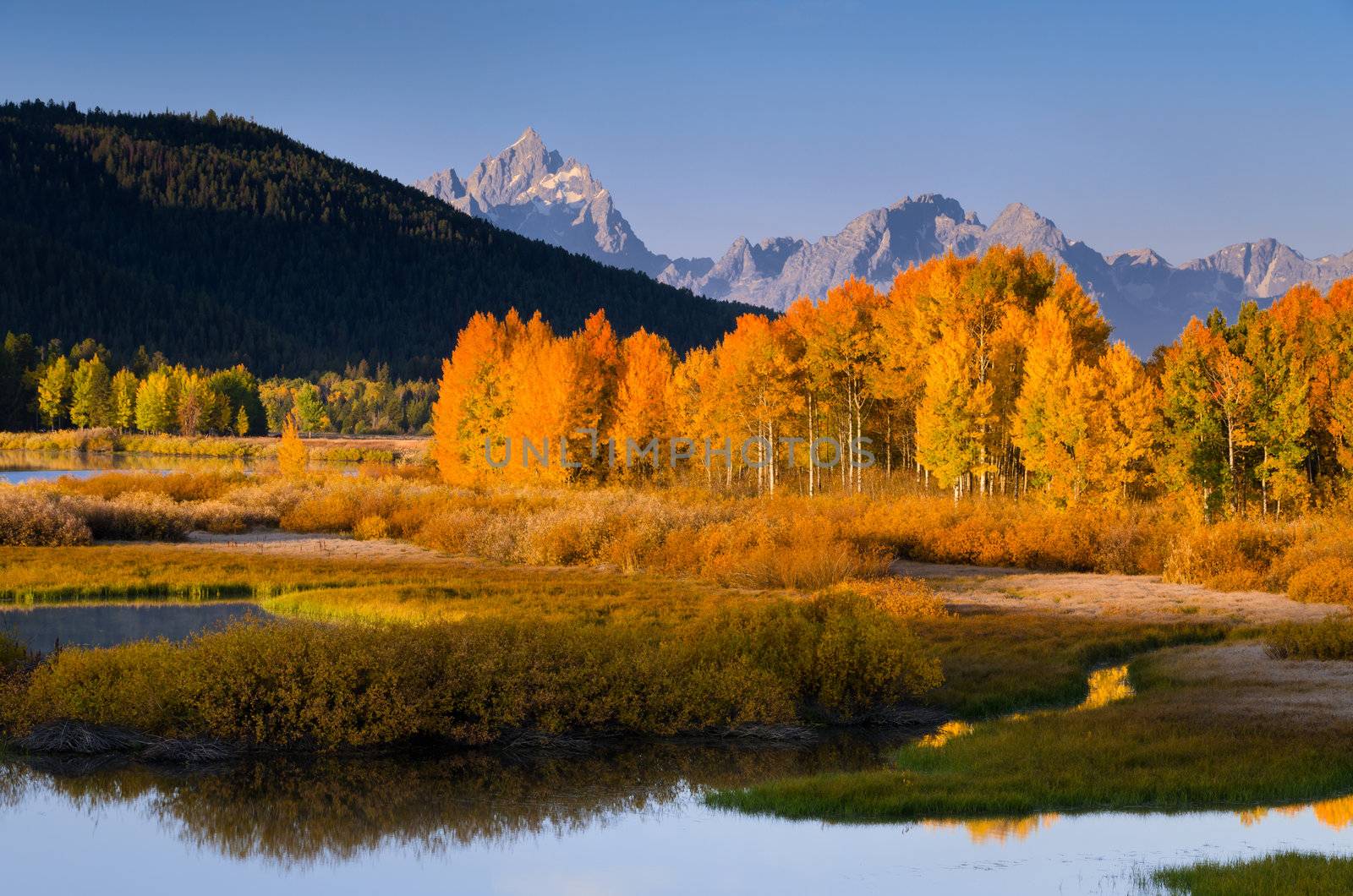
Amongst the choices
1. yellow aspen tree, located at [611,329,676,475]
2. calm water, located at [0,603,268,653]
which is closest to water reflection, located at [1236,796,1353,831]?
calm water, located at [0,603,268,653]

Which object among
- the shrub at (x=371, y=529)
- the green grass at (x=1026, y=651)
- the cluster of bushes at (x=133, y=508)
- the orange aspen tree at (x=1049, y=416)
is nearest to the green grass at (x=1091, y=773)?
the green grass at (x=1026, y=651)

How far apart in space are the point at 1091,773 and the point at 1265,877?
11.2ft

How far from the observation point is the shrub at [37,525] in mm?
35438

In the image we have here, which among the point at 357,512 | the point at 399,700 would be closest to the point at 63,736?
the point at 399,700

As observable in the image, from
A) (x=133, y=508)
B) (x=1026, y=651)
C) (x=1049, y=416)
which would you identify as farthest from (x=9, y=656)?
(x=1049, y=416)

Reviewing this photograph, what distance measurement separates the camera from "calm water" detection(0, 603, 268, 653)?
21359 mm

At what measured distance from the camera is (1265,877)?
870 centimetres

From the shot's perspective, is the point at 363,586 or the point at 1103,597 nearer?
the point at 1103,597

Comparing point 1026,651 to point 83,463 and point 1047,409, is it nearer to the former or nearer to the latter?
point 1047,409

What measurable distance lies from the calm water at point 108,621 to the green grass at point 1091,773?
13419 millimetres

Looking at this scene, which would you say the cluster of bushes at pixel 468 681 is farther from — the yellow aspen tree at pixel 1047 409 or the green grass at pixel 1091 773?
the yellow aspen tree at pixel 1047 409

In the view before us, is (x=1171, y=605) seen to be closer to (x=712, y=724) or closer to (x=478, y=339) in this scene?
(x=712, y=724)

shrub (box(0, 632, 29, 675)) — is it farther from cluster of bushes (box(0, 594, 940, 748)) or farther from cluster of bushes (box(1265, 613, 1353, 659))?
cluster of bushes (box(1265, 613, 1353, 659))

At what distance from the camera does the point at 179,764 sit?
531 inches
